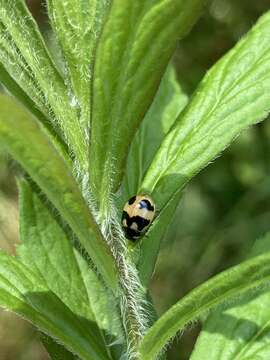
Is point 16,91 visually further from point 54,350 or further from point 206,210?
point 206,210

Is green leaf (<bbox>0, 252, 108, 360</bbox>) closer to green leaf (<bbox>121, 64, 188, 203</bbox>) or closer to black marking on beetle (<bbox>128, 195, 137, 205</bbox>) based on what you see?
black marking on beetle (<bbox>128, 195, 137, 205</bbox>)

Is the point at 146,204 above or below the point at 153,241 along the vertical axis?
above

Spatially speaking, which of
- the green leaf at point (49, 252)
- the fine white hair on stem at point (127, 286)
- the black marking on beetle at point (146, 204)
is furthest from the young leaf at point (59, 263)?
the black marking on beetle at point (146, 204)

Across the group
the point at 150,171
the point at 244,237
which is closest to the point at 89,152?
the point at 150,171

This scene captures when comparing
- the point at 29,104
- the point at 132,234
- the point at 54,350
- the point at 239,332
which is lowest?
the point at 239,332

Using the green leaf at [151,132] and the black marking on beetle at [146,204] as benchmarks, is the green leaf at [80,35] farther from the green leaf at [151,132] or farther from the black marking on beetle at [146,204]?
the green leaf at [151,132]

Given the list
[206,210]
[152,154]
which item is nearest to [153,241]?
[152,154]

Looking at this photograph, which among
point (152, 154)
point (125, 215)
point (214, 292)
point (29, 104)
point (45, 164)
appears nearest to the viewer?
point (45, 164)
